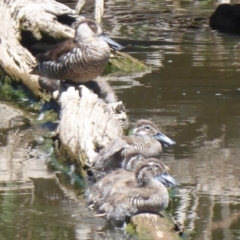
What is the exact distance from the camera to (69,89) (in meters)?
9.36

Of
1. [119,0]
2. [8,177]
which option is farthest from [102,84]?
[119,0]

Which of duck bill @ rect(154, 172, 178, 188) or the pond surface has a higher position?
duck bill @ rect(154, 172, 178, 188)

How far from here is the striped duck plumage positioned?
24.3ft

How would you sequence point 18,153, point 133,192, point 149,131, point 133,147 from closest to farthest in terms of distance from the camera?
point 133,192, point 133,147, point 149,131, point 18,153

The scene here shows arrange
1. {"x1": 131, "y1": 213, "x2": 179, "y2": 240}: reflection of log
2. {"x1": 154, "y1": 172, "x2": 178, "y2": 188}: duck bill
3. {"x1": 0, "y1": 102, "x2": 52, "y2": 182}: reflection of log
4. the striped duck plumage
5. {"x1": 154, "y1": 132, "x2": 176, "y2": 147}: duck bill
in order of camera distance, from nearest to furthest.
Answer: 1. {"x1": 131, "y1": 213, "x2": 179, "y2": 240}: reflection of log
2. {"x1": 154, "y1": 172, "x2": 178, "y2": 188}: duck bill
3. the striped duck plumage
4. {"x1": 0, "y1": 102, "x2": 52, "y2": 182}: reflection of log
5. {"x1": 154, "y1": 132, "x2": 176, "y2": 147}: duck bill

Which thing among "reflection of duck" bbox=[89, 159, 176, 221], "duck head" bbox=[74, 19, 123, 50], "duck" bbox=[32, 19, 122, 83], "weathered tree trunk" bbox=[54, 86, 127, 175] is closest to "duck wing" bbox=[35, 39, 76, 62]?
"duck" bbox=[32, 19, 122, 83]

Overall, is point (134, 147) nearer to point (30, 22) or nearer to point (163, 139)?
point (163, 139)

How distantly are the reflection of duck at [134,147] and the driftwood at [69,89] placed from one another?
23 cm

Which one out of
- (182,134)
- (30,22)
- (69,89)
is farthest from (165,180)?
(30,22)

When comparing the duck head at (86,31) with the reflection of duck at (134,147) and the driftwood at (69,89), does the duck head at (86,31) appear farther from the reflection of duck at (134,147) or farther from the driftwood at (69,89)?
the reflection of duck at (134,147)

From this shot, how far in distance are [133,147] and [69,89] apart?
1.93m

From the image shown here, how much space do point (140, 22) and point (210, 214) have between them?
1134 cm

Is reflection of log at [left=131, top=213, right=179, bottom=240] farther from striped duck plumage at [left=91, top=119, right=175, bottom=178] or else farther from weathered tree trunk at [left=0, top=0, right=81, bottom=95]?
weathered tree trunk at [left=0, top=0, right=81, bottom=95]

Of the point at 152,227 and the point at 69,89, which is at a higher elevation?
the point at 69,89
